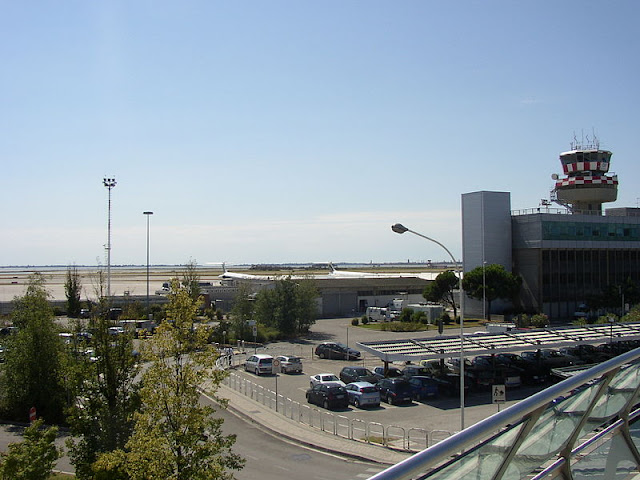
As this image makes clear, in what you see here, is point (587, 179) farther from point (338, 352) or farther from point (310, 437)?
point (310, 437)

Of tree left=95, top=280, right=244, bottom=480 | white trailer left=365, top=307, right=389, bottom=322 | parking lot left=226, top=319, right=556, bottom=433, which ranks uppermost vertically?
tree left=95, top=280, right=244, bottom=480

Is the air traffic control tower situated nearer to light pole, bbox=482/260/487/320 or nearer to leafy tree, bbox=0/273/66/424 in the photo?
light pole, bbox=482/260/487/320

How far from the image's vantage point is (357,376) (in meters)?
32.7

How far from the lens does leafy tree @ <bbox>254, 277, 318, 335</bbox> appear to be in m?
54.9

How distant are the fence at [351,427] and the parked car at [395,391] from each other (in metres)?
3.39

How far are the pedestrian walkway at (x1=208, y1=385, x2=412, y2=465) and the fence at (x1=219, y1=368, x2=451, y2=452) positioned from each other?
402 mm

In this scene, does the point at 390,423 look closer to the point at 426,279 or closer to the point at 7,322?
the point at 7,322

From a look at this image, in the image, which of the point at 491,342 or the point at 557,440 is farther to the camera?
the point at 491,342

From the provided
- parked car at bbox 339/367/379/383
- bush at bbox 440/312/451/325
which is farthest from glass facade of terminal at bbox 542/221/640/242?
parked car at bbox 339/367/379/383

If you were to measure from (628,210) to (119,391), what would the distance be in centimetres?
8420

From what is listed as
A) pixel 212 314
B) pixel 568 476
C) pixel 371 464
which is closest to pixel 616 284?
pixel 212 314

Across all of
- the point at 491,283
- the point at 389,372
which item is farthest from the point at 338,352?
the point at 491,283

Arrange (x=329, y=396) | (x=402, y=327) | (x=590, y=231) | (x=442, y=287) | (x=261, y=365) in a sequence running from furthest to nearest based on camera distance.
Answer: (x=590, y=231) < (x=442, y=287) < (x=402, y=327) < (x=261, y=365) < (x=329, y=396)

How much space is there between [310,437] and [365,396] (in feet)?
19.2
